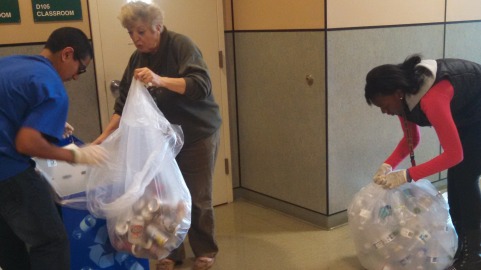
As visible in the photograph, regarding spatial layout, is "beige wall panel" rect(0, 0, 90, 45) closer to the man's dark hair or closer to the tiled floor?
the man's dark hair

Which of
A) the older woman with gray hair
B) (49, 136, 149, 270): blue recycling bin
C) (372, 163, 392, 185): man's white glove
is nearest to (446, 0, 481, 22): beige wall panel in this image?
(372, 163, 392, 185): man's white glove

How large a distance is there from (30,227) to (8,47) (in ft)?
4.09

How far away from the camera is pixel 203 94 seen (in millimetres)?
2416

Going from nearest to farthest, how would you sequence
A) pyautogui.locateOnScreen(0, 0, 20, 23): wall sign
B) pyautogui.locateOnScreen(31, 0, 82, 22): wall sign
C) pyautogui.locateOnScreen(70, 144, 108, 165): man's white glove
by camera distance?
pyautogui.locateOnScreen(70, 144, 108, 165): man's white glove → pyautogui.locateOnScreen(0, 0, 20, 23): wall sign → pyautogui.locateOnScreen(31, 0, 82, 22): wall sign

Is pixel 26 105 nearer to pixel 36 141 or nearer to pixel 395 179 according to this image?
pixel 36 141

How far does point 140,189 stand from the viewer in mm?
2072

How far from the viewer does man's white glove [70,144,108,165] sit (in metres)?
1.87

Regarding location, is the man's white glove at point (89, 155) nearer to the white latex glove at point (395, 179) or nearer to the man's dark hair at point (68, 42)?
the man's dark hair at point (68, 42)

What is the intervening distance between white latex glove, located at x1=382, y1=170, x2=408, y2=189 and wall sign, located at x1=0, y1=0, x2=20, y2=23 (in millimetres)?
2044

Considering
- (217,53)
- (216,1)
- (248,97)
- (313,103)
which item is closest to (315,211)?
(313,103)

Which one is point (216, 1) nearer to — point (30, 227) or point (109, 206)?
point (109, 206)

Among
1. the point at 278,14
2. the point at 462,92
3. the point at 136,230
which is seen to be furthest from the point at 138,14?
the point at 462,92

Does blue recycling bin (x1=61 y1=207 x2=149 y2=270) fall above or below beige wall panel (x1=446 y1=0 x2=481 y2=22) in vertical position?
below

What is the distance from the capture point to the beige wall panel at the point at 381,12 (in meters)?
3.02
